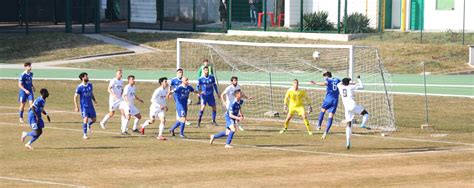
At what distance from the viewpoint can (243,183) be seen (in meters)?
27.2

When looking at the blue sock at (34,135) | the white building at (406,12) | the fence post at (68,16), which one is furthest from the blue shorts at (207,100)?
the fence post at (68,16)

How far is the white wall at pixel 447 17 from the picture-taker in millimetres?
68500

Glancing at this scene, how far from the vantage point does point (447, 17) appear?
70000 mm

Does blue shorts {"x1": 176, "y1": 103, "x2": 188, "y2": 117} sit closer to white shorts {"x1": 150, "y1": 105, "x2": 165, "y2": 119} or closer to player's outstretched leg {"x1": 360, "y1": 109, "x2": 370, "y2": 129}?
white shorts {"x1": 150, "y1": 105, "x2": 165, "y2": 119}

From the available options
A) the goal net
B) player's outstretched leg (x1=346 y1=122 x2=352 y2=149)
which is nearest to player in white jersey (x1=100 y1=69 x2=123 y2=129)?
the goal net

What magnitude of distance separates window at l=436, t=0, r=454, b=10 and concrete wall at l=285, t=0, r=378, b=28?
3.85 metres

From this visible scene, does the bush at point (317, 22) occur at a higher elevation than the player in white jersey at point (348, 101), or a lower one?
higher

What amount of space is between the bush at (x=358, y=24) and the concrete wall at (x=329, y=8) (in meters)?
1.35

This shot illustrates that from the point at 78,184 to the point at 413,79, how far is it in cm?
3336

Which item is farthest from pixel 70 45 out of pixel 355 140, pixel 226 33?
pixel 355 140

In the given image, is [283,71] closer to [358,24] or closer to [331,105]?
[358,24]

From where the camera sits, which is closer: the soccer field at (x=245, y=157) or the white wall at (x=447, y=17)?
the soccer field at (x=245, y=157)

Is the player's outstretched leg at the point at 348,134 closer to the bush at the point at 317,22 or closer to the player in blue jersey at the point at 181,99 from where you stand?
the player in blue jersey at the point at 181,99

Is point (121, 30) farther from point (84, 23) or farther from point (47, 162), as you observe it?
point (47, 162)
